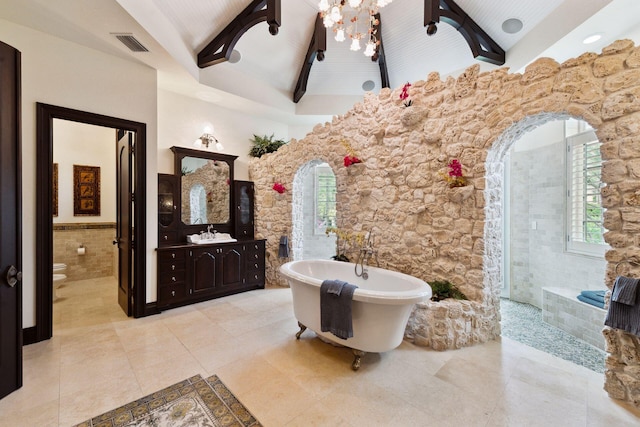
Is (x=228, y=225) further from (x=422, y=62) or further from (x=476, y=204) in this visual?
(x=422, y=62)

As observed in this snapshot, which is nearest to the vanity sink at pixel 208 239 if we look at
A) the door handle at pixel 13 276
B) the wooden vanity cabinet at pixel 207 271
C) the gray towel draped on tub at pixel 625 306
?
the wooden vanity cabinet at pixel 207 271

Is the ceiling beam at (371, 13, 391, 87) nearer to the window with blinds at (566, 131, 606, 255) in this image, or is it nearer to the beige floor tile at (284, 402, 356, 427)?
the window with blinds at (566, 131, 606, 255)

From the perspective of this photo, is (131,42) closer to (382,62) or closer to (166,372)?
(166,372)

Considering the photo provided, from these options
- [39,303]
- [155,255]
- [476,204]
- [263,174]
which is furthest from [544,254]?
[39,303]

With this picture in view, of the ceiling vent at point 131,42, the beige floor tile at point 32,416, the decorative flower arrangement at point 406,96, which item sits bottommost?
the beige floor tile at point 32,416

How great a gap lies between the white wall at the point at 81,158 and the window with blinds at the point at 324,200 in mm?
4066

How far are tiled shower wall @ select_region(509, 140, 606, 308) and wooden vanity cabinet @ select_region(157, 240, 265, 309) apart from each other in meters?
4.19

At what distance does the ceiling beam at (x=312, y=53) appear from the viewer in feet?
12.5

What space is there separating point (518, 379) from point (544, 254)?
8.34ft

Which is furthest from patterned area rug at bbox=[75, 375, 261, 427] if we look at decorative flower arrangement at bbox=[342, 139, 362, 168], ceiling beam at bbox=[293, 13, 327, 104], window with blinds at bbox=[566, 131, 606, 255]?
window with blinds at bbox=[566, 131, 606, 255]

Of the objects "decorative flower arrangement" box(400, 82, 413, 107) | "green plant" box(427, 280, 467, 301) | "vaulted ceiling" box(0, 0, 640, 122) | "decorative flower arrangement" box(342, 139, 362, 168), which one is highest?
"vaulted ceiling" box(0, 0, 640, 122)

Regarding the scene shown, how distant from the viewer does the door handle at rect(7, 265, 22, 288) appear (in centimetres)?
183

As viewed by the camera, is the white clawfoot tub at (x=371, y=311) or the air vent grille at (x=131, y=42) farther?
the air vent grille at (x=131, y=42)

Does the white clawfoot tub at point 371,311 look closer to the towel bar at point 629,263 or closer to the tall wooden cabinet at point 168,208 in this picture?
the towel bar at point 629,263
